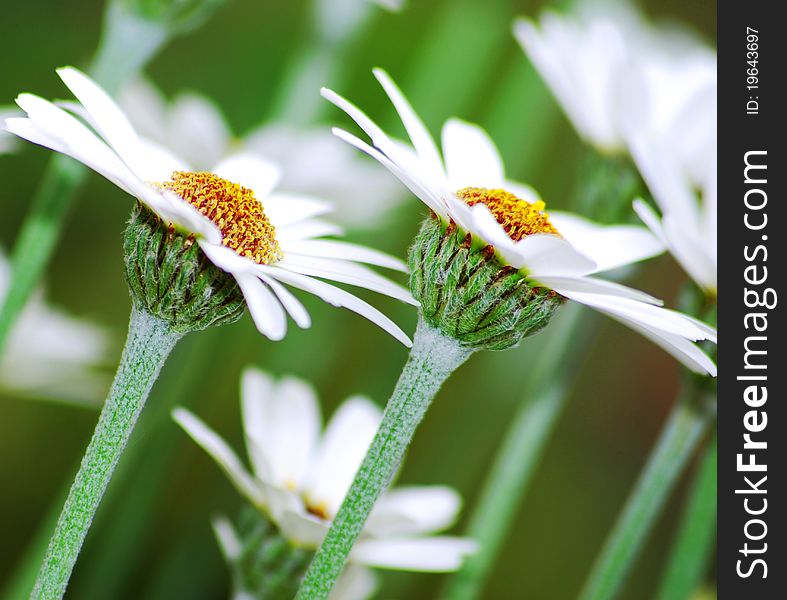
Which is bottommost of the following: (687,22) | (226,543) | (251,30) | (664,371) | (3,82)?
(226,543)

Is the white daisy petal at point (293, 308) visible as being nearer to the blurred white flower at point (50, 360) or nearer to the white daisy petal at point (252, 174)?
the white daisy petal at point (252, 174)

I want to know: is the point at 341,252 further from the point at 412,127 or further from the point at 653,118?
the point at 653,118

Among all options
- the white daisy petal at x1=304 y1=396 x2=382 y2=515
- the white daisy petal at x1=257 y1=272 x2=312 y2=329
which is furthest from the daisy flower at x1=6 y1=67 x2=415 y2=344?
the white daisy petal at x1=304 y1=396 x2=382 y2=515

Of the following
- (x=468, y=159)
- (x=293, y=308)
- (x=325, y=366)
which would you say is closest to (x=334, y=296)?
(x=293, y=308)

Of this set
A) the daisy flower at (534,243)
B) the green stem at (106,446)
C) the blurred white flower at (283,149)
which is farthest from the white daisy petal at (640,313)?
the blurred white flower at (283,149)
